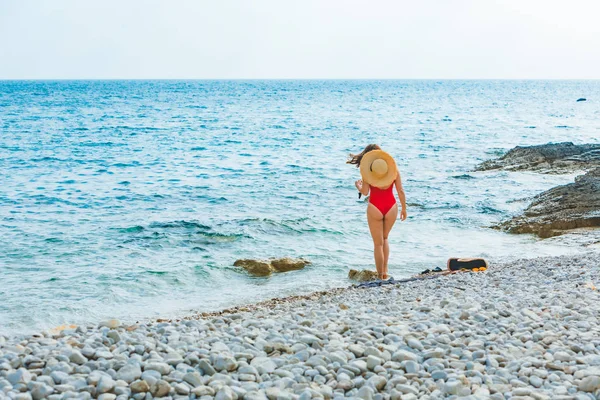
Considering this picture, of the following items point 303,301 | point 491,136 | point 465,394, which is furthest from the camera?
point 491,136

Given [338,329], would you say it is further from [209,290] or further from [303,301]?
[209,290]

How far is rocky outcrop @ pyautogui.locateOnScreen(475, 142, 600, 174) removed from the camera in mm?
24312

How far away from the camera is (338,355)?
516 cm

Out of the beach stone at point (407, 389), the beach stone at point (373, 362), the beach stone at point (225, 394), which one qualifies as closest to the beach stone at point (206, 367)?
the beach stone at point (225, 394)

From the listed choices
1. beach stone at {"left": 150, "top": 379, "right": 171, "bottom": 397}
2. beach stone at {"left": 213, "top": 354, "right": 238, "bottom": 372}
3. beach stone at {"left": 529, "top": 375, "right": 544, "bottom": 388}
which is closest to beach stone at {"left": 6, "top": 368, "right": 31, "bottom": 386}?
beach stone at {"left": 150, "top": 379, "right": 171, "bottom": 397}

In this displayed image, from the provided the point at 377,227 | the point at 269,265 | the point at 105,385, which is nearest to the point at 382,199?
the point at 377,227

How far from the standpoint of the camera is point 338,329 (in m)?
5.90

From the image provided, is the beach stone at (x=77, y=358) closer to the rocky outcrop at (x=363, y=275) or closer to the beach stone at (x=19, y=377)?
the beach stone at (x=19, y=377)

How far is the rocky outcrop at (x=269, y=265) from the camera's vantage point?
12.0 metres

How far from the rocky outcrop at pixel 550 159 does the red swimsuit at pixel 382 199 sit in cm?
1592

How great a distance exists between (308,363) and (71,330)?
2478mm

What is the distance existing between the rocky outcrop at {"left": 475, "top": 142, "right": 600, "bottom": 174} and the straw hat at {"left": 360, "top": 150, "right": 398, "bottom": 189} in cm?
1609

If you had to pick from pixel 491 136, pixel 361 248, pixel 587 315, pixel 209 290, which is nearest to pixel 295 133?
pixel 491 136

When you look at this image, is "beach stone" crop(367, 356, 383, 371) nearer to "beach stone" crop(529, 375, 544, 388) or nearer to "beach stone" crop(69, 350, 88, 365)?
"beach stone" crop(529, 375, 544, 388)
